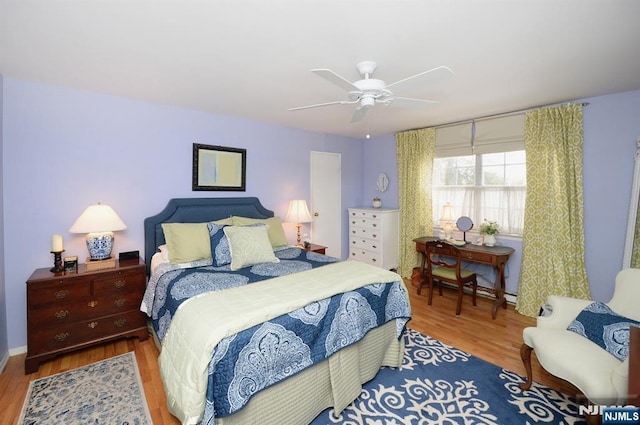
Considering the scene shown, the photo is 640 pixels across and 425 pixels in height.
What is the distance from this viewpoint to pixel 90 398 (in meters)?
2.02

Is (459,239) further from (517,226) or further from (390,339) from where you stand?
(390,339)

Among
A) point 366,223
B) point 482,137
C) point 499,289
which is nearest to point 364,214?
point 366,223

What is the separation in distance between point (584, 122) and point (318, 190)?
3.36m

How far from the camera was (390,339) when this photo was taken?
7.74ft

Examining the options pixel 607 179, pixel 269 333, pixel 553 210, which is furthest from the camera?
pixel 553 210

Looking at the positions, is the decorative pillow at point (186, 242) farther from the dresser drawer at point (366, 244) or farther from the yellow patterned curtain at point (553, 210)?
the yellow patterned curtain at point (553, 210)

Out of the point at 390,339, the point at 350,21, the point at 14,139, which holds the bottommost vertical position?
the point at 390,339

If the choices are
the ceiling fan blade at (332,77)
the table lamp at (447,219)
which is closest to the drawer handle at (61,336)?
the ceiling fan blade at (332,77)

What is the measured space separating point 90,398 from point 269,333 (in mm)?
1531

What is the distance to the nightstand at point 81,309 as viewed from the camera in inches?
90.2

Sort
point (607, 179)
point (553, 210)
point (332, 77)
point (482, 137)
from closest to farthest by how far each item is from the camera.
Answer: point (332, 77) < point (607, 179) < point (553, 210) < point (482, 137)

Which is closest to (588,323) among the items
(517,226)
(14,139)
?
(517,226)

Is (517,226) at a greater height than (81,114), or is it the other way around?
(81,114)

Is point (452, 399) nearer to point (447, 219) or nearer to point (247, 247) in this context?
point (247, 247)
